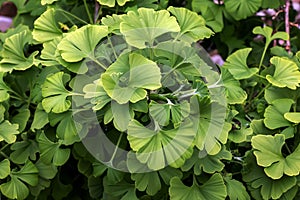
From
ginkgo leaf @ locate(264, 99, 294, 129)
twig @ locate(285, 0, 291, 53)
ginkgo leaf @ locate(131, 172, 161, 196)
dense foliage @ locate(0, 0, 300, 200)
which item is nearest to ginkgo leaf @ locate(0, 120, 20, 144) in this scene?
dense foliage @ locate(0, 0, 300, 200)

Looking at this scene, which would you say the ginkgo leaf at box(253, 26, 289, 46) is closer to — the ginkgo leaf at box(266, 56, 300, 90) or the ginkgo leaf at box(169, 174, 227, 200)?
the ginkgo leaf at box(266, 56, 300, 90)

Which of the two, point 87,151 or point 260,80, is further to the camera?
point 260,80

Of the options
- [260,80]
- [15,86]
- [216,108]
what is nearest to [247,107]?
[260,80]

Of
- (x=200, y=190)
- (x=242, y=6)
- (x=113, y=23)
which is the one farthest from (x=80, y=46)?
(x=242, y=6)

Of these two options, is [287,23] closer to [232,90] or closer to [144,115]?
[232,90]

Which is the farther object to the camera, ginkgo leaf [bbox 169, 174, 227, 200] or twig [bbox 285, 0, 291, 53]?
twig [bbox 285, 0, 291, 53]

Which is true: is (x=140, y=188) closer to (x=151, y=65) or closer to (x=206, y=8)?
(x=151, y=65)

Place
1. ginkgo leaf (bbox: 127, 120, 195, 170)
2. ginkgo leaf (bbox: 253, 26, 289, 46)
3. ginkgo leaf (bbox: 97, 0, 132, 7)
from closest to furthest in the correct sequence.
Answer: ginkgo leaf (bbox: 127, 120, 195, 170), ginkgo leaf (bbox: 97, 0, 132, 7), ginkgo leaf (bbox: 253, 26, 289, 46)

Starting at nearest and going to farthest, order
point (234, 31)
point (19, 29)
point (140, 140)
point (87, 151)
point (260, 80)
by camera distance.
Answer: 1. point (140, 140)
2. point (87, 151)
3. point (260, 80)
4. point (19, 29)
5. point (234, 31)
